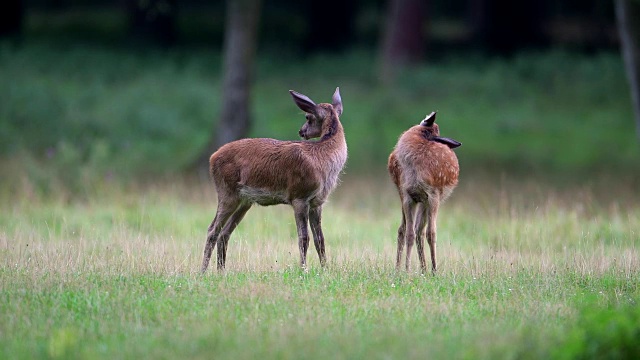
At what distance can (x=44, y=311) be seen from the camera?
303 inches

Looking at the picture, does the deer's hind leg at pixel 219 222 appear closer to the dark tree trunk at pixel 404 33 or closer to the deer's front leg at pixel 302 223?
the deer's front leg at pixel 302 223

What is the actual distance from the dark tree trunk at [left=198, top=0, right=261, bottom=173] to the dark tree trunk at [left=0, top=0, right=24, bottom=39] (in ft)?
45.8

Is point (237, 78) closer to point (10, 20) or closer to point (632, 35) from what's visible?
point (632, 35)

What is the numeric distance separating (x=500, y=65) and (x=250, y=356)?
2219 cm

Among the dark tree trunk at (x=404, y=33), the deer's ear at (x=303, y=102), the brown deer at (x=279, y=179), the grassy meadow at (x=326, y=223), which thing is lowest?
the grassy meadow at (x=326, y=223)

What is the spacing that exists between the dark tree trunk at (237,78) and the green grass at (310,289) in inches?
179

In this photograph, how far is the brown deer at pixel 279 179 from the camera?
31.1ft

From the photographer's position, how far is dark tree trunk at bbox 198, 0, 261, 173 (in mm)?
17844

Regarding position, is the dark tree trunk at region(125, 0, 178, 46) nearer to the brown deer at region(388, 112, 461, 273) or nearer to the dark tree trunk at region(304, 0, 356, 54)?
the dark tree trunk at region(304, 0, 356, 54)

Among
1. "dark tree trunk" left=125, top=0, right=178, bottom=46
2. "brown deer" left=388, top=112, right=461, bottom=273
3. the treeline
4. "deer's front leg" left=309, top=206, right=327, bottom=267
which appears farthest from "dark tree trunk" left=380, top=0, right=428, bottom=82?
"deer's front leg" left=309, top=206, right=327, bottom=267

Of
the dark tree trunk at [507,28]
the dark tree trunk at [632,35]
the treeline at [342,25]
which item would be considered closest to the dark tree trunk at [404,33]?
the treeline at [342,25]

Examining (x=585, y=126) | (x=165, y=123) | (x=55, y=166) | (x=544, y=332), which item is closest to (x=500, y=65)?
(x=585, y=126)

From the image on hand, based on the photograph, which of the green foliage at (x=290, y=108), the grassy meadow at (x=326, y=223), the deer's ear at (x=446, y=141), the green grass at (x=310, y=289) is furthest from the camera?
the green foliage at (x=290, y=108)

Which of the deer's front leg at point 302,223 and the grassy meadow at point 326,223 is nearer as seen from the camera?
the grassy meadow at point 326,223
